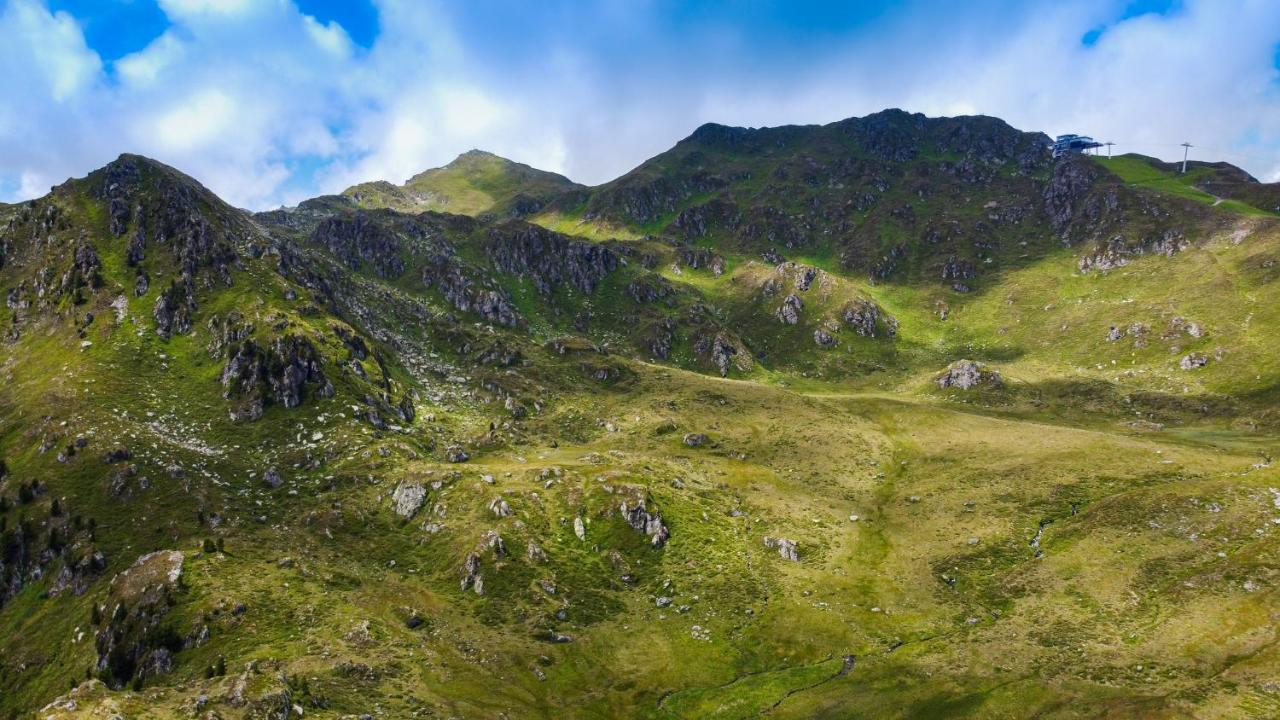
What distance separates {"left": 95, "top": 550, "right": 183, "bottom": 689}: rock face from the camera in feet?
245

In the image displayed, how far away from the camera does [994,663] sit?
7112 cm

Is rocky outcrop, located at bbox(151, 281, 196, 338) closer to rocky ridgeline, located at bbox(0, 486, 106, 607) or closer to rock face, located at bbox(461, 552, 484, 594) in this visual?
rocky ridgeline, located at bbox(0, 486, 106, 607)

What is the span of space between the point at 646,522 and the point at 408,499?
145 ft

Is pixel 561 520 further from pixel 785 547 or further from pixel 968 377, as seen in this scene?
pixel 968 377

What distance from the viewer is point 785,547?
340ft

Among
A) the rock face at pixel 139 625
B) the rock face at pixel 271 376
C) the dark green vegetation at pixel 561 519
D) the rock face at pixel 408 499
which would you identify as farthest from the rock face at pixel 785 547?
the rock face at pixel 271 376

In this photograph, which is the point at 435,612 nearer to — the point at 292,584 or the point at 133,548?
the point at 292,584

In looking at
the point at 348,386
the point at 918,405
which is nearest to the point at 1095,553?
the point at 918,405

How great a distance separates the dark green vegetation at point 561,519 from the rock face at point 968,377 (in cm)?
130

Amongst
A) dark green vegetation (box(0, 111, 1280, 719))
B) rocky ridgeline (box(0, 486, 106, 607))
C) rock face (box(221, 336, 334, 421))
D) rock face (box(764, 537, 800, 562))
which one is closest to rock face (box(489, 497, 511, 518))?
dark green vegetation (box(0, 111, 1280, 719))

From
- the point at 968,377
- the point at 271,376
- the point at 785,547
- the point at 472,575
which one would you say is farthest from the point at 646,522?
the point at 968,377

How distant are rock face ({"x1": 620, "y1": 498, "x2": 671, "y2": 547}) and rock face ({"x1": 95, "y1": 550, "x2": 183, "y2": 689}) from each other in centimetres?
6584

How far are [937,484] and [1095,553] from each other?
33.8 metres

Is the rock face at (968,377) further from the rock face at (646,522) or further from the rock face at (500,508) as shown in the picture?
the rock face at (500,508)
